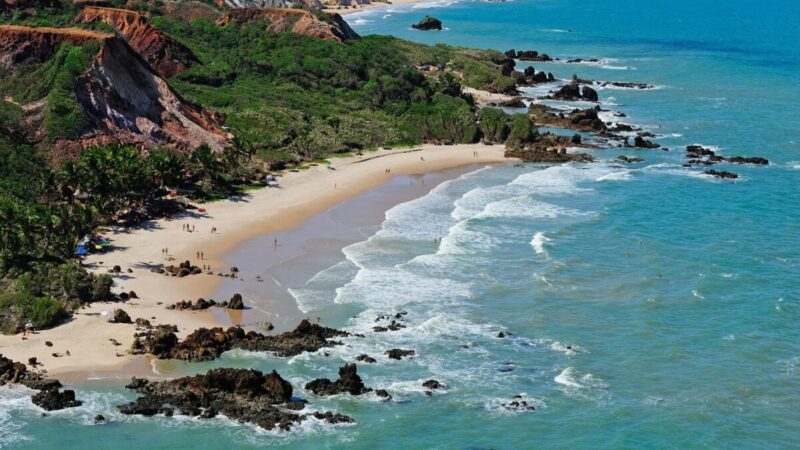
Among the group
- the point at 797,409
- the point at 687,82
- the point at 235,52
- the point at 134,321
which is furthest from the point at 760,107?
the point at 134,321

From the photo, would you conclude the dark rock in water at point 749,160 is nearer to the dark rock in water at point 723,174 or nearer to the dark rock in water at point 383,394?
the dark rock in water at point 723,174

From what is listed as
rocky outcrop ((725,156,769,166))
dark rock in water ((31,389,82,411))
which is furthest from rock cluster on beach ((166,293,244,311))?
rocky outcrop ((725,156,769,166))

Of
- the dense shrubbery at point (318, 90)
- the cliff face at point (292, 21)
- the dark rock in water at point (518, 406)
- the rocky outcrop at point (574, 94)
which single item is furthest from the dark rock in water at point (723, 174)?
the cliff face at point (292, 21)

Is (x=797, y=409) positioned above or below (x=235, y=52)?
below

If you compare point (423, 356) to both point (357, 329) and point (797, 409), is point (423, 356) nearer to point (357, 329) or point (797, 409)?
point (357, 329)

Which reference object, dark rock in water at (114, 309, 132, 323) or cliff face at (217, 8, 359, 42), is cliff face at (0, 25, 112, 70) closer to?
dark rock in water at (114, 309, 132, 323)

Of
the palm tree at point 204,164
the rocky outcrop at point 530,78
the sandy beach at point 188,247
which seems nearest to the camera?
the sandy beach at point 188,247

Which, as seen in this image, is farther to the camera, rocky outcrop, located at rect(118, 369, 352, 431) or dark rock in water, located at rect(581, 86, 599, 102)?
dark rock in water, located at rect(581, 86, 599, 102)
